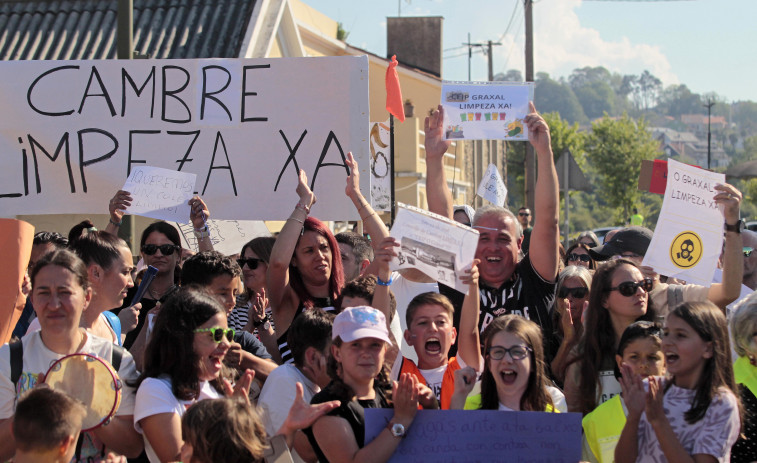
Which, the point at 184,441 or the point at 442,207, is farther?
the point at 442,207

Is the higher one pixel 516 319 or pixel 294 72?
pixel 294 72

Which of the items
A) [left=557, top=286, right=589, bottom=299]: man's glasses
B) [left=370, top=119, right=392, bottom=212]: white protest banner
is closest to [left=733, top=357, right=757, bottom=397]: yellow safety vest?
[left=557, top=286, right=589, bottom=299]: man's glasses

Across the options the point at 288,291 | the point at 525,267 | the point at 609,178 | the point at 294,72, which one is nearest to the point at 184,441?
the point at 288,291

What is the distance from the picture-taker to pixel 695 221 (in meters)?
5.09

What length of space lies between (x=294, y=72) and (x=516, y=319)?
3.22 meters

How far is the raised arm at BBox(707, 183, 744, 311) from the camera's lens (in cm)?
484

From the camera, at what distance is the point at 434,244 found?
4.20 meters

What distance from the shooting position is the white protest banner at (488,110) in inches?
214

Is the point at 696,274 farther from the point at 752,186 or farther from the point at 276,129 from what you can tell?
the point at 752,186

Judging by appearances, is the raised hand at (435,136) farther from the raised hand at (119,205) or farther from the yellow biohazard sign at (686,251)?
the raised hand at (119,205)

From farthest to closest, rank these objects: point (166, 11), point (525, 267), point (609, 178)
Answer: point (609, 178), point (166, 11), point (525, 267)

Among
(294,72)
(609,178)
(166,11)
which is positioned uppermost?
(166,11)

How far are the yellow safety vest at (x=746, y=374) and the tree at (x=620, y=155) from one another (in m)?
49.1

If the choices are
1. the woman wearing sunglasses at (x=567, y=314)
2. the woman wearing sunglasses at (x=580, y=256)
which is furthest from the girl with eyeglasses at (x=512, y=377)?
the woman wearing sunglasses at (x=580, y=256)
